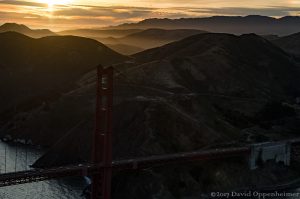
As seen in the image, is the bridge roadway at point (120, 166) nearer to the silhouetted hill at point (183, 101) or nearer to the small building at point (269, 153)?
the small building at point (269, 153)

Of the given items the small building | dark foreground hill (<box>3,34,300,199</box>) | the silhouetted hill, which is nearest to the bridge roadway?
the small building

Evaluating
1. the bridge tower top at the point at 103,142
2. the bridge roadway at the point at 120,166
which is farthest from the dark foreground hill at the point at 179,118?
the bridge tower top at the point at 103,142

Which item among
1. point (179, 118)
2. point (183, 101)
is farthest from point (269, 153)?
point (183, 101)

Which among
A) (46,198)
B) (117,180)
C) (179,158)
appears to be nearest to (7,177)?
(46,198)

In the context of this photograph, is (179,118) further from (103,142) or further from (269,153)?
(103,142)

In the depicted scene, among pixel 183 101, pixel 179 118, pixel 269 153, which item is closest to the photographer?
pixel 269 153

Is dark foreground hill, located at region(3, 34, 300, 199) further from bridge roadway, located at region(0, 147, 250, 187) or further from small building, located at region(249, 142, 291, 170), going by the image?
bridge roadway, located at region(0, 147, 250, 187)
